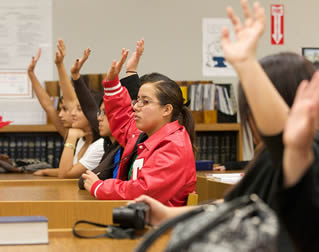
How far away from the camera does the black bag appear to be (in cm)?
67

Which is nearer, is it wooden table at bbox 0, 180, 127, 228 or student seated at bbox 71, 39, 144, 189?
wooden table at bbox 0, 180, 127, 228

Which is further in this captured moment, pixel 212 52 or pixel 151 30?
pixel 212 52

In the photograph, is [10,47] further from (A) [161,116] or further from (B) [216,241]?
(B) [216,241]

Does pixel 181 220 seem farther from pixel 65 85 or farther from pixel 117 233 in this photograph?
pixel 65 85

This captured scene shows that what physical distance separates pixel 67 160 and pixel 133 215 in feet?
7.05

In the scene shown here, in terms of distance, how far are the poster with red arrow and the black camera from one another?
13.5 ft

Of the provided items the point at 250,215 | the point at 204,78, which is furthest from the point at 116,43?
the point at 250,215

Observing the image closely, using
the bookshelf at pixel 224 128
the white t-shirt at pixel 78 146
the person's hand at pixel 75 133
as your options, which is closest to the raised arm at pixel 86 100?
the person's hand at pixel 75 133

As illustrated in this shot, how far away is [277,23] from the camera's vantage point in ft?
16.5

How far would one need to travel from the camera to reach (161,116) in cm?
226

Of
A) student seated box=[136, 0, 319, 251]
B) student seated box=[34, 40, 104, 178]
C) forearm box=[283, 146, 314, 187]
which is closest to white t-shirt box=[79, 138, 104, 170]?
student seated box=[34, 40, 104, 178]

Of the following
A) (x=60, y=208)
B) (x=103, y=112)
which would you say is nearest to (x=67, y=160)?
(x=103, y=112)

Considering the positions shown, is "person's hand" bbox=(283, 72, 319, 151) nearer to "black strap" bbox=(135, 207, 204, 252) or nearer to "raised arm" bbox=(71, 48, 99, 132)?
"black strap" bbox=(135, 207, 204, 252)

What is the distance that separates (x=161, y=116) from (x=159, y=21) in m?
2.76
